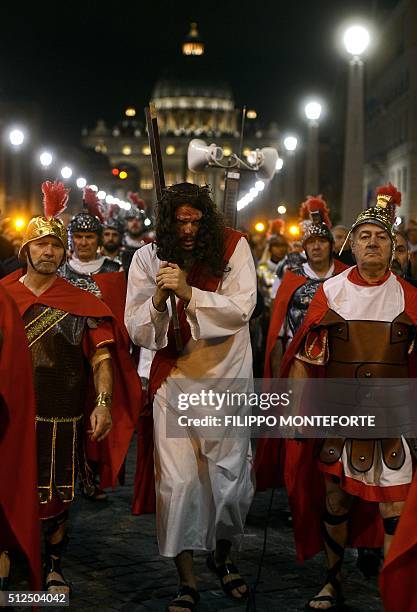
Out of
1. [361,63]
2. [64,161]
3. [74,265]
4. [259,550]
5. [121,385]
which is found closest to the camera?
[121,385]

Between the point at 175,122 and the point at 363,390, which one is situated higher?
the point at 175,122

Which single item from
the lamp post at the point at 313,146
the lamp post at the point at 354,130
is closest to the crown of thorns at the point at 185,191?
the lamp post at the point at 354,130

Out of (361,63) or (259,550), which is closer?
(259,550)

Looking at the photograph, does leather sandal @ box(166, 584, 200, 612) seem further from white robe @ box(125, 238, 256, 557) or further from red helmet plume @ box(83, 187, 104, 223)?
red helmet plume @ box(83, 187, 104, 223)

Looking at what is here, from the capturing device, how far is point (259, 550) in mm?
7668

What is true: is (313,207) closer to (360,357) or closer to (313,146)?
(360,357)

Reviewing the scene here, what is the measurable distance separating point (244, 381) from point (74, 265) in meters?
3.44

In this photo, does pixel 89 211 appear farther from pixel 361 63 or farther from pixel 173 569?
pixel 361 63

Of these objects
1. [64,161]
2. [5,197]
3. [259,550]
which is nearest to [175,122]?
[64,161]

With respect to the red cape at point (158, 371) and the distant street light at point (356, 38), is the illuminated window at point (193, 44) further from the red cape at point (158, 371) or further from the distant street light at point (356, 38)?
the red cape at point (158, 371)

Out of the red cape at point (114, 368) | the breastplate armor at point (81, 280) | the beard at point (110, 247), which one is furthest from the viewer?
the beard at point (110, 247)

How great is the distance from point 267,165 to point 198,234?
13.3ft

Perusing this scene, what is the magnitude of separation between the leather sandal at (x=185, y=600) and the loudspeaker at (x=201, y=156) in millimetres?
3811

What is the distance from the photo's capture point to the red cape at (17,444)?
522 centimetres
